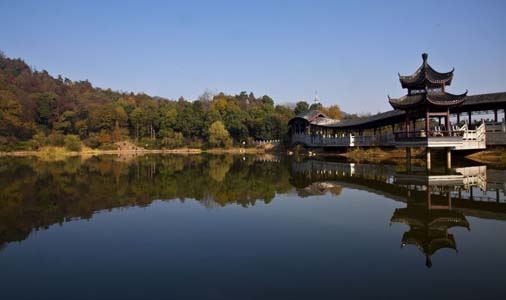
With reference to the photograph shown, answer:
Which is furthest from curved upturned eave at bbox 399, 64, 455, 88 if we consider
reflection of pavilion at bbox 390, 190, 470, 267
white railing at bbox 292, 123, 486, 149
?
reflection of pavilion at bbox 390, 190, 470, 267

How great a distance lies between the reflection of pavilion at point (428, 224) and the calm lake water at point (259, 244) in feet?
0.10

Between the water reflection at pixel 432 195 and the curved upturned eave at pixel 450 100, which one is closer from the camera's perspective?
the water reflection at pixel 432 195

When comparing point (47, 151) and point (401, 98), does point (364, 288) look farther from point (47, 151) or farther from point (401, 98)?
point (47, 151)

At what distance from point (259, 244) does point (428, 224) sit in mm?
3984

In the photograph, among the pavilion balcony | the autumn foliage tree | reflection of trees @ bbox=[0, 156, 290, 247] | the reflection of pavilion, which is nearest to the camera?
the reflection of pavilion

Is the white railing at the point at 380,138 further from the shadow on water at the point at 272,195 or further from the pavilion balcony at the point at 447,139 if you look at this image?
the shadow on water at the point at 272,195

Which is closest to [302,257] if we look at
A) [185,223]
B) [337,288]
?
[337,288]

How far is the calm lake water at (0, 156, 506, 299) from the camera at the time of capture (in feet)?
Answer: 16.9

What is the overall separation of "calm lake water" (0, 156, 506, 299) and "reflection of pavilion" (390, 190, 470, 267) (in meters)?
0.03

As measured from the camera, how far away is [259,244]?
7238mm

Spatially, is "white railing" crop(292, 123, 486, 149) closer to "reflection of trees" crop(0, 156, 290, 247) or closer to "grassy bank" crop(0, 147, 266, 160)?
"reflection of trees" crop(0, 156, 290, 247)

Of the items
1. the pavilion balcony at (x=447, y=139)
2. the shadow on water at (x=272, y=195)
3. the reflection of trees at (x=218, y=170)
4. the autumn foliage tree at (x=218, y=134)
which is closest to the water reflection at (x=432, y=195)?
the shadow on water at (x=272, y=195)

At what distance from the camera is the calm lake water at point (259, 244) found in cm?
516

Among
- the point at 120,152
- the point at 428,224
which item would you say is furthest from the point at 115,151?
the point at 428,224
